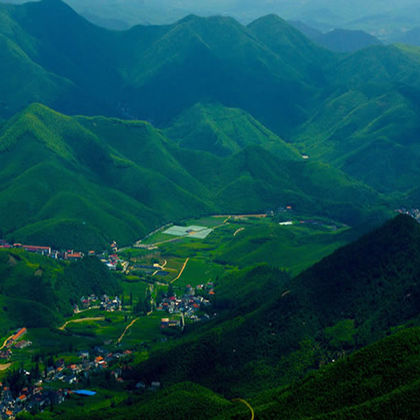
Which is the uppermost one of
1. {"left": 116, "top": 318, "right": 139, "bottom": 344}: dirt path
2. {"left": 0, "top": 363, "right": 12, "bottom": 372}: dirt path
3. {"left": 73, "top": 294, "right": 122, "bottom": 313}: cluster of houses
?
{"left": 0, "top": 363, "right": 12, "bottom": 372}: dirt path

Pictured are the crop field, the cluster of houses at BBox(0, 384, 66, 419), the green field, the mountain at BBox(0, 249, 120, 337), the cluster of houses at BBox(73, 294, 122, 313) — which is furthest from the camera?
the green field

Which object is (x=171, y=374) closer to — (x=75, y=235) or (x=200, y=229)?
(x=75, y=235)

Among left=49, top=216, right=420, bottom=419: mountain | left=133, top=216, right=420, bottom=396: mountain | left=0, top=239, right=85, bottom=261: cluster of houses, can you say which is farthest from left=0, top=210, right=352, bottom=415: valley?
left=133, top=216, right=420, bottom=396: mountain

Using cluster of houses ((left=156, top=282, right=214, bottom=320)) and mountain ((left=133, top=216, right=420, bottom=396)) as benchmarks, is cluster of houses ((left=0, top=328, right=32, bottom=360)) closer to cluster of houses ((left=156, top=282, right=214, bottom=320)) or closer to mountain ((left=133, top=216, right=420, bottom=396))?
cluster of houses ((left=156, top=282, right=214, bottom=320))

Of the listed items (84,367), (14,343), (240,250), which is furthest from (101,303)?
(240,250)

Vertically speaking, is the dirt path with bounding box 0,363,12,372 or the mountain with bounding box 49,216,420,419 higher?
the mountain with bounding box 49,216,420,419

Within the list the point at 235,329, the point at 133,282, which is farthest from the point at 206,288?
the point at 235,329

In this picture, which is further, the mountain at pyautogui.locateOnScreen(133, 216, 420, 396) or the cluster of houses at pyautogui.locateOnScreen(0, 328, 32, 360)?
the cluster of houses at pyautogui.locateOnScreen(0, 328, 32, 360)
